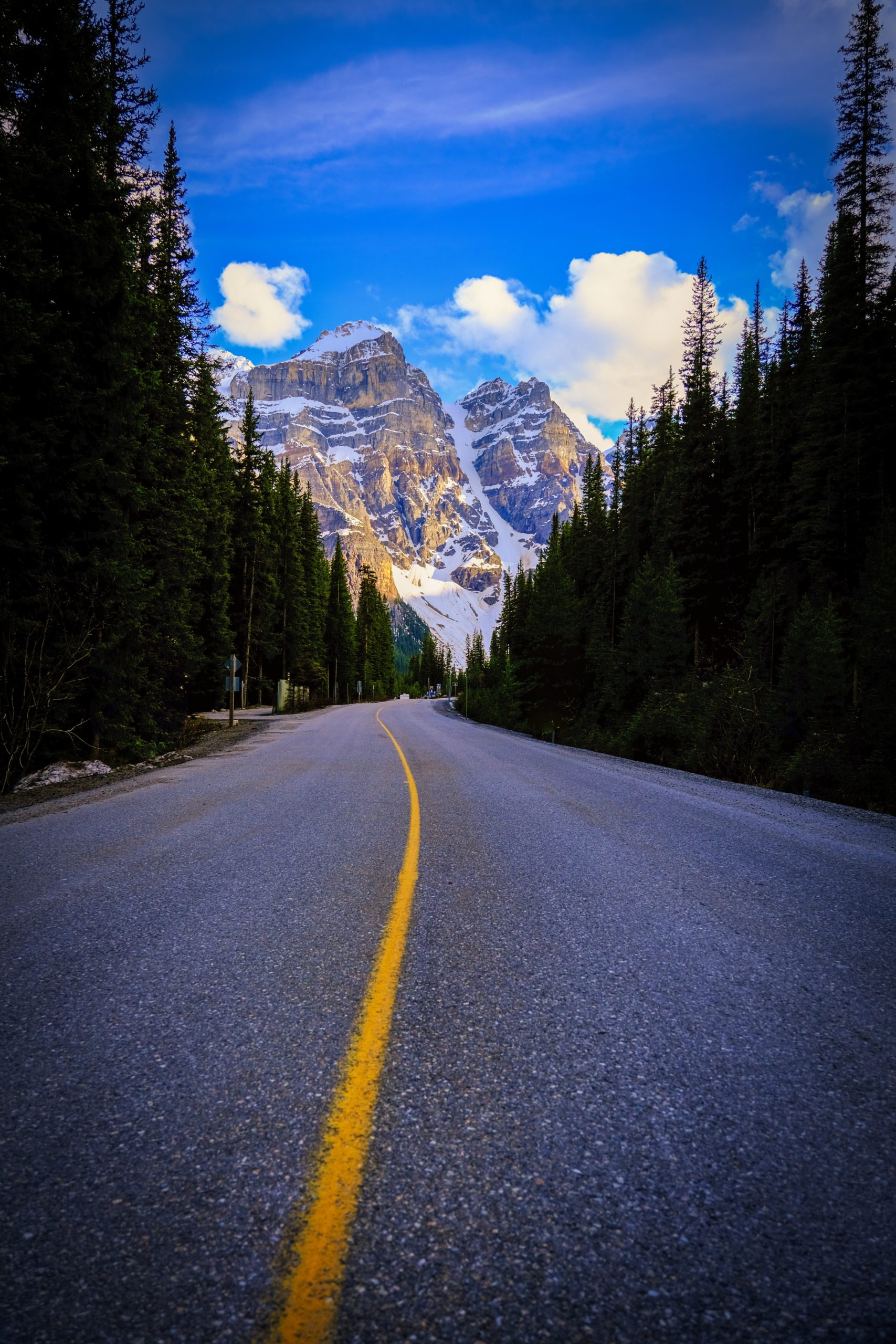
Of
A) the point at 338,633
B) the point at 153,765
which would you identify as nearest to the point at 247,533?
the point at 153,765

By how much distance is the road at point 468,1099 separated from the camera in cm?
139

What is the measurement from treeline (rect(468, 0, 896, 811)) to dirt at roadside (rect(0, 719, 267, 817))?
1235 centimetres

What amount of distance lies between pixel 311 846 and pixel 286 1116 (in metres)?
3.86

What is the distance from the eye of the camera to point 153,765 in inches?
485

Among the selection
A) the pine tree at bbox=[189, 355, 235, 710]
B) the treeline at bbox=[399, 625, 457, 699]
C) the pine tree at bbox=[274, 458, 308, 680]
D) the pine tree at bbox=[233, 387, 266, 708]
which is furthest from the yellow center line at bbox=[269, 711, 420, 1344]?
the treeline at bbox=[399, 625, 457, 699]

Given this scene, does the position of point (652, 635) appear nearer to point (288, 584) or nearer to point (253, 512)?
point (253, 512)

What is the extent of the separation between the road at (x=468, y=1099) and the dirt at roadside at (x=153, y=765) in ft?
13.9

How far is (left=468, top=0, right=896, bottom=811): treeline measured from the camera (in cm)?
1330

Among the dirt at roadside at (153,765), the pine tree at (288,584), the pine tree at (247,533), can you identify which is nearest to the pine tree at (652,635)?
the dirt at roadside at (153,765)

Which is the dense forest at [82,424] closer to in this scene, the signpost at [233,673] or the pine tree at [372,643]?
the signpost at [233,673]

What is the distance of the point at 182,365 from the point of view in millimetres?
16031

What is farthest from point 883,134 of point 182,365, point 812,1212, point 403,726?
point 812,1212

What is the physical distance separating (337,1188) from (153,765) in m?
12.1

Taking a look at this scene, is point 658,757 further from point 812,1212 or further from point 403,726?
point 812,1212
